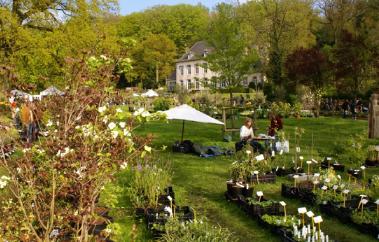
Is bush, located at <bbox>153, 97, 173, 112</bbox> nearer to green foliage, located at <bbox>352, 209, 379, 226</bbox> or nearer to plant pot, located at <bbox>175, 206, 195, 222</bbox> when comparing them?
plant pot, located at <bbox>175, 206, 195, 222</bbox>

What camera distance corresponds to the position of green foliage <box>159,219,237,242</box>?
6.23 m

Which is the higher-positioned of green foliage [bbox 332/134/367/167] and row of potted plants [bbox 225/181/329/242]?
green foliage [bbox 332/134/367/167]

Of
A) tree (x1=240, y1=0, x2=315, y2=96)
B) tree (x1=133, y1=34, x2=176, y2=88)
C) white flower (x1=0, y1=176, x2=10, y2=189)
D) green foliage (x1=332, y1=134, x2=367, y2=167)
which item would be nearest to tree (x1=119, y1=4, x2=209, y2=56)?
tree (x1=133, y1=34, x2=176, y2=88)

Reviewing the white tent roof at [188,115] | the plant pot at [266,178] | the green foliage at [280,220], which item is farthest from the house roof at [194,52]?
the green foliage at [280,220]

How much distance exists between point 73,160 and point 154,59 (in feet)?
224

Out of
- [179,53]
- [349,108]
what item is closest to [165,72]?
[179,53]

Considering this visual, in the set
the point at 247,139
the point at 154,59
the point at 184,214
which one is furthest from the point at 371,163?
the point at 154,59

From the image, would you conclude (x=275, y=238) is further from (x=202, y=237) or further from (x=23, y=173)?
(x=23, y=173)

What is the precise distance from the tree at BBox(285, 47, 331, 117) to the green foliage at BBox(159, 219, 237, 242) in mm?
26267

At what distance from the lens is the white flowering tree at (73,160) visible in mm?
4434

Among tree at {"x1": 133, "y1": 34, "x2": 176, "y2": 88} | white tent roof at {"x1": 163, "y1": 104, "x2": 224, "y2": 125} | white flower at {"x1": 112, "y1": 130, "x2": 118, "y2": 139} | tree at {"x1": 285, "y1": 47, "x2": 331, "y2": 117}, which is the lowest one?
white tent roof at {"x1": 163, "y1": 104, "x2": 224, "y2": 125}

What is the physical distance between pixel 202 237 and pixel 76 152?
2503 millimetres

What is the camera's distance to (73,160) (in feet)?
14.5

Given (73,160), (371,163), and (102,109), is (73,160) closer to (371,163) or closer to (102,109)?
(102,109)
